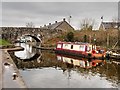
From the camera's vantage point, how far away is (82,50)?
30.7 metres

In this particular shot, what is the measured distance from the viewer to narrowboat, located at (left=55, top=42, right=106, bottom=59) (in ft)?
93.1

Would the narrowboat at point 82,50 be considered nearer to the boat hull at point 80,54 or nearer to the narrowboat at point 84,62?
the boat hull at point 80,54

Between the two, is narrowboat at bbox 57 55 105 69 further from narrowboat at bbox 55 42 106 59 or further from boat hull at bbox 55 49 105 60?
narrowboat at bbox 55 42 106 59

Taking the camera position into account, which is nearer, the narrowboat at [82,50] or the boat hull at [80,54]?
the boat hull at [80,54]

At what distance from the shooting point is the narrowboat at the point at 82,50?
2839cm

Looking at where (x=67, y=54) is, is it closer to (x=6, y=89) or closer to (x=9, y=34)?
(x=9, y=34)

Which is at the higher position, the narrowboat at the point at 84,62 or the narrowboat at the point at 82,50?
the narrowboat at the point at 82,50

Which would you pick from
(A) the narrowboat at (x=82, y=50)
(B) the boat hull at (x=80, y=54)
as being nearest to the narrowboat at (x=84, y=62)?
(B) the boat hull at (x=80, y=54)

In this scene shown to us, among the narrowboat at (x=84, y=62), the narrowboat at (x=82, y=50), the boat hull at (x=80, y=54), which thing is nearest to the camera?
the narrowboat at (x=84, y=62)

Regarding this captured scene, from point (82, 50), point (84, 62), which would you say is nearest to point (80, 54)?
point (82, 50)

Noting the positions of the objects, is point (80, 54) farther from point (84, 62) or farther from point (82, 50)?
point (84, 62)

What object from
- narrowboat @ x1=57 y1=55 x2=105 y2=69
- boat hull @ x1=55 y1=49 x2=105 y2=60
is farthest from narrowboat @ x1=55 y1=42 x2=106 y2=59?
narrowboat @ x1=57 y1=55 x2=105 y2=69

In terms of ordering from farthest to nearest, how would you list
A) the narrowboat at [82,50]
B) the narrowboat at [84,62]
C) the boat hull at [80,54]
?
the narrowboat at [82,50], the boat hull at [80,54], the narrowboat at [84,62]

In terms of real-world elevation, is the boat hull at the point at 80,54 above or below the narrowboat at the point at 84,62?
above
